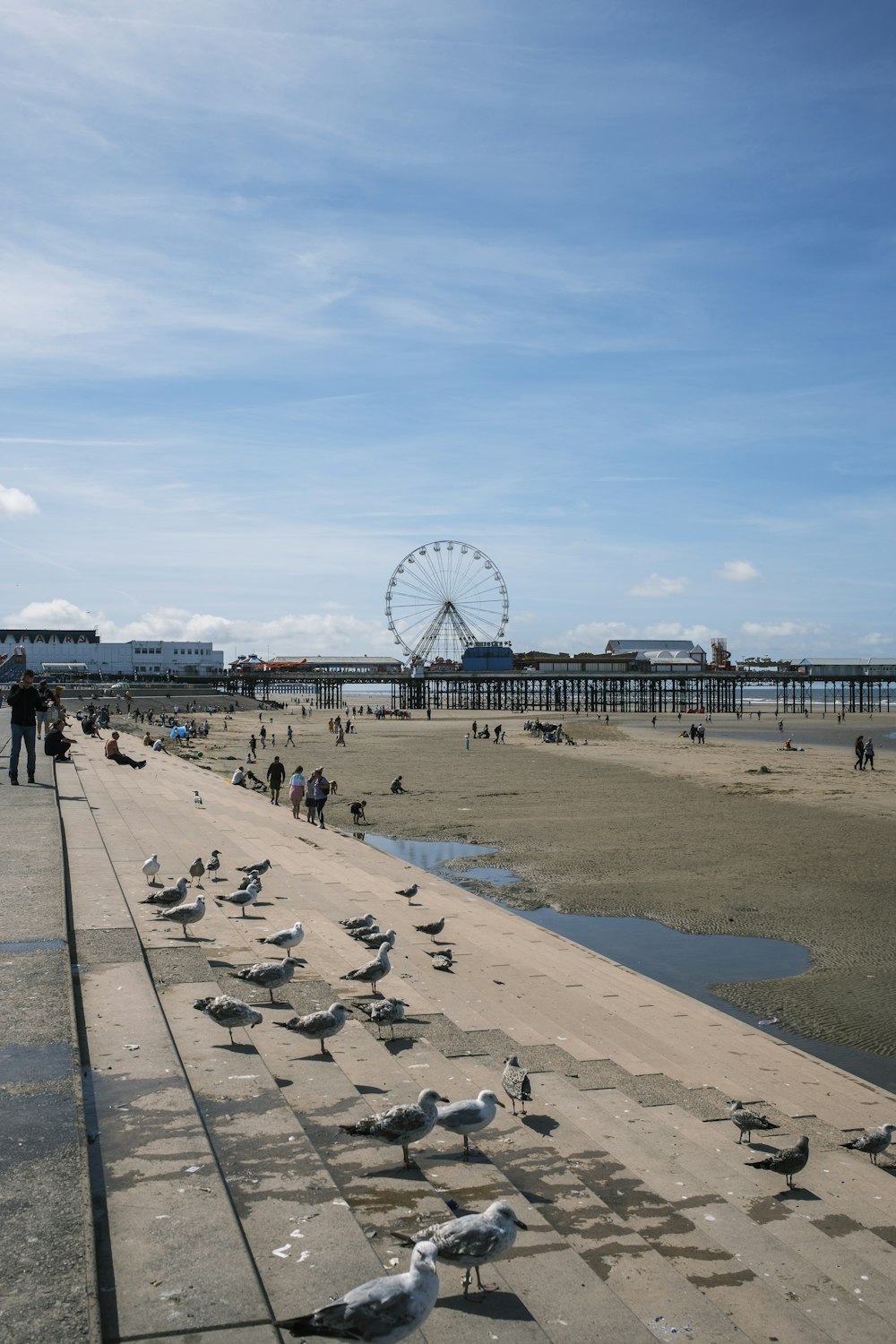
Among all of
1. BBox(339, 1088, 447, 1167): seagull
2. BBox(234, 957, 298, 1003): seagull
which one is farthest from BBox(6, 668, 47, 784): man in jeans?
BBox(339, 1088, 447, 1167): seagull

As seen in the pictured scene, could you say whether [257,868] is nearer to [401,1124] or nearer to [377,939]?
[377,939]

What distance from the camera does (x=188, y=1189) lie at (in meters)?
4.66

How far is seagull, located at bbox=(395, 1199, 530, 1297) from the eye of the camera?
15.5ft

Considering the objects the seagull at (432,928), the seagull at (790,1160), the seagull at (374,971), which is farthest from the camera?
the seagull at (432,928)

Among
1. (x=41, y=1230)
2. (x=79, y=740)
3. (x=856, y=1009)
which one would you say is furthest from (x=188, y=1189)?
(x=79, y=740)

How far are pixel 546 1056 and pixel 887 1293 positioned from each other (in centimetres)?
395

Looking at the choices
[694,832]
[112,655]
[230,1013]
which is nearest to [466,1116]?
[230,1013]

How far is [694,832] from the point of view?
2581 cm

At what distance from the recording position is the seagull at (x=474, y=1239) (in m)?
4.71

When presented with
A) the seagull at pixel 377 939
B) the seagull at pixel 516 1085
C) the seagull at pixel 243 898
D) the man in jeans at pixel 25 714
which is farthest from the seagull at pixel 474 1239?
the man in jeans at pixel 25 714

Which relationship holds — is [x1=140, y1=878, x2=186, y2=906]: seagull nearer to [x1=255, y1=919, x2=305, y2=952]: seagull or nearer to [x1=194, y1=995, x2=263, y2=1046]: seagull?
[x1=255, y1=919, x2=305, y2=952]: seagull

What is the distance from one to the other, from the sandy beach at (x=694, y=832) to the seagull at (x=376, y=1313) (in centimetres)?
839

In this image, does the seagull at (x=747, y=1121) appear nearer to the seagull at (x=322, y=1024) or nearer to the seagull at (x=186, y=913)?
the seagull at (x=322, y=1024)

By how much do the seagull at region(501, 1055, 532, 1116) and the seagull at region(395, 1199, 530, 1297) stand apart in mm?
Answer: 2590
